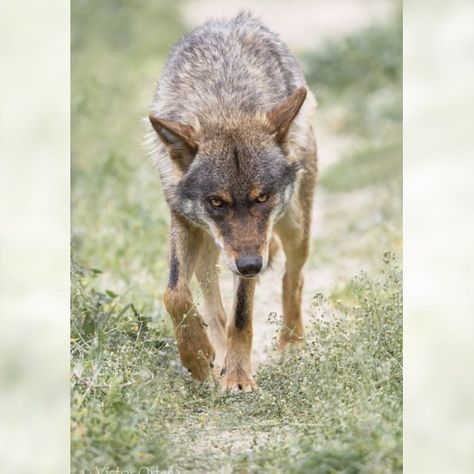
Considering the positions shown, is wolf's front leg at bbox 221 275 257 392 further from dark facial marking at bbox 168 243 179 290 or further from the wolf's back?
the wolf's back

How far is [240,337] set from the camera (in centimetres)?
606

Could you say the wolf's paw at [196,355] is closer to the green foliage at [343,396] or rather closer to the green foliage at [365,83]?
the green foliage at [343,396]

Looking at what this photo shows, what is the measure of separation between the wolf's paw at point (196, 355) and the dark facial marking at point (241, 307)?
256 millimetres

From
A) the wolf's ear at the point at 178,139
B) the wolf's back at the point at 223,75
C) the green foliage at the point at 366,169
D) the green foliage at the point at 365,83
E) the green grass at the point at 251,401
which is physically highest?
the green foliage at the point at 365,83

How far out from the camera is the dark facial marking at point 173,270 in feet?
19.0

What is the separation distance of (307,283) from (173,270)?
2.79 metres

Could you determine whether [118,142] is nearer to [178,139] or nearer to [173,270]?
[173,270]

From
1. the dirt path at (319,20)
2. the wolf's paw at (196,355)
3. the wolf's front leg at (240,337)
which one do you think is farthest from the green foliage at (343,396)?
the dirt path at (319,20)

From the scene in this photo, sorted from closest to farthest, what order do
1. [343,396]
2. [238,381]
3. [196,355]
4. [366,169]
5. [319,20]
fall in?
[343,396] < [196,355] < [238,381] < [366,169] < [319,20]

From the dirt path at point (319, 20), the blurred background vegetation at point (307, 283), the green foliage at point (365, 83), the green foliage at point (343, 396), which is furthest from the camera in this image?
the green foliage at point (365, 83)

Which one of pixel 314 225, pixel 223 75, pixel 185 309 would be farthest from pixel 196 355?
pixel 314 225

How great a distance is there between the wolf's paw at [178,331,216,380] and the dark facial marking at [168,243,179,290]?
0.30 m

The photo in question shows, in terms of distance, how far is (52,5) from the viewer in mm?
4871

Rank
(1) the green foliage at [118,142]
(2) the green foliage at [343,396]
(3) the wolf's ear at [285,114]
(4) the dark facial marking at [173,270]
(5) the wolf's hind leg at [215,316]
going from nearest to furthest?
(2) the green foliage at [343,396] → (3) the wolf's ear at [285,114] → (4) the dark facial marking at [173,270] → (5) the wolf's hind leg at [215,316] → (1) the green foliage at [118,142]
